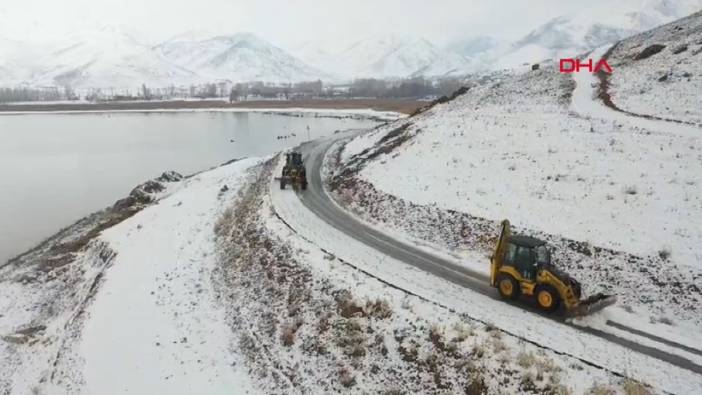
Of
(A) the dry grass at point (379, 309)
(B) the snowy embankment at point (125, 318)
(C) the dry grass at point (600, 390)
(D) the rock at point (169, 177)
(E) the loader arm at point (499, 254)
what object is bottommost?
(B) the snowy embankment at point (125, 318)

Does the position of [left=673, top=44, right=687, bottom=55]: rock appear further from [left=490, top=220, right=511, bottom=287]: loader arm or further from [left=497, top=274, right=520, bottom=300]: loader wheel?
[left=497, top=274, right=520, bottom=300]: loader wheel

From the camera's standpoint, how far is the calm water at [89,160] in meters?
42.7

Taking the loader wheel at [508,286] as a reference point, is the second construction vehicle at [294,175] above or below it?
above

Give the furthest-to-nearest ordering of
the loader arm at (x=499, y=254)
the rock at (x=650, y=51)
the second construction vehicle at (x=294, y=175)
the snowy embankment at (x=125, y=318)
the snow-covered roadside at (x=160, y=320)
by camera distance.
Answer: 1. the rock at (x=650, y=51)
2. the second construction vehicle at (x=294, y=175)
3. the snowy embankment at (x=125, y=318)
4. the snow-covered roadside at (x=160, y=320)
5. the loader arm at (x=499, y=254)

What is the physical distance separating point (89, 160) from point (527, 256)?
69767 millimetres

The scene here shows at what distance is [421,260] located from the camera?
21391mm

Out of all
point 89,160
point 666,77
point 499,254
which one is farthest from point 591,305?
point 89,160

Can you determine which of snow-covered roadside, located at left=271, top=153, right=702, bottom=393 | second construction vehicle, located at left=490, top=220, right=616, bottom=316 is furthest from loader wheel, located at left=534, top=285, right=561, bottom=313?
snow-covered roadside, located at left=271, top=153, right=702, bottom=393

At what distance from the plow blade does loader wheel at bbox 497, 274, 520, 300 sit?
1.84 metres

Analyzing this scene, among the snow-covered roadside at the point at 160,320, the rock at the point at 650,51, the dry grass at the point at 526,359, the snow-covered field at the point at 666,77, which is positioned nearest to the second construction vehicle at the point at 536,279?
the dry grass at the point at 526,359

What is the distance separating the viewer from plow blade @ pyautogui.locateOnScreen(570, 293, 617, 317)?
51.1ft

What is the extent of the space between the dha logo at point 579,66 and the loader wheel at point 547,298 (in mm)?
41909

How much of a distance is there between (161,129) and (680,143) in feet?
358

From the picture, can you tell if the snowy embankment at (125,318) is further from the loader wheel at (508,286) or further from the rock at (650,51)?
the rock at (650,51)
